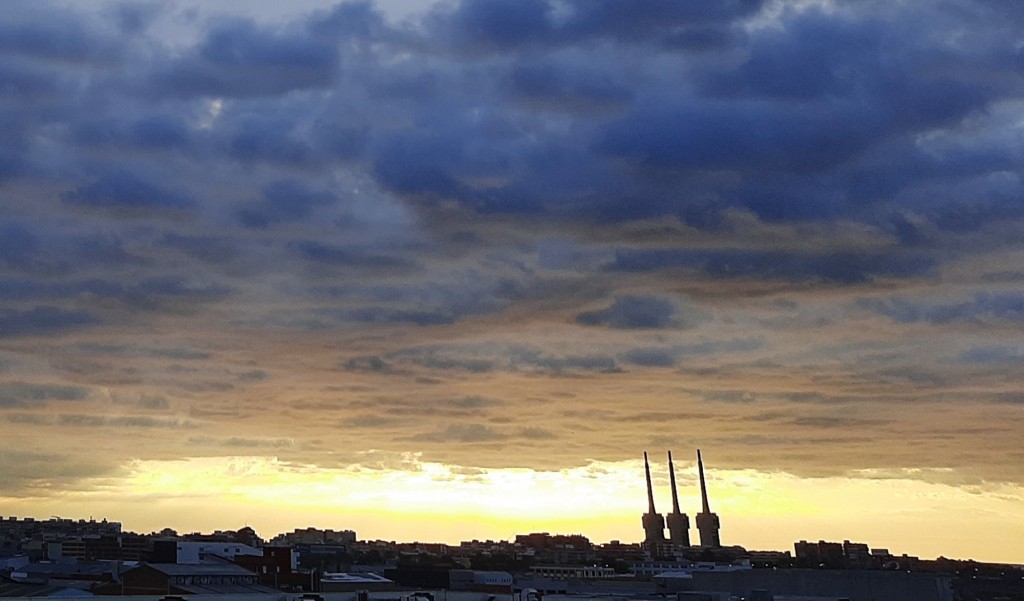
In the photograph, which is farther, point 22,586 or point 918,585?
point 918,585

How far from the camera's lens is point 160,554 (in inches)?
6905

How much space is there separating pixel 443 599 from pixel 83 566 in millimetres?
121986

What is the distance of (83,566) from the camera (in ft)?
655

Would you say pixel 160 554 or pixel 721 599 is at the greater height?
pixel 160 554

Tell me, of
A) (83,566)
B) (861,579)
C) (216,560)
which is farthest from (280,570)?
(861,579)

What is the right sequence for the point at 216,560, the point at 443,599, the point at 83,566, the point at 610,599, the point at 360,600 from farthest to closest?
the point at 83,566
the point at 216,560
the point at 610,599
the point at 443,599
the point at 360,600

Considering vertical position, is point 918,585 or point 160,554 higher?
point 160,554

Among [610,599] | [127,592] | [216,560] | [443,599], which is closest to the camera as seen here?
[443,599]

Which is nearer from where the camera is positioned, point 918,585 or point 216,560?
point 216,560

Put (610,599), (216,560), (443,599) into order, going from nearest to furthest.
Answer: (443,599), (610,599), (216,560)

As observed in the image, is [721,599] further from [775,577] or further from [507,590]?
[775,577]

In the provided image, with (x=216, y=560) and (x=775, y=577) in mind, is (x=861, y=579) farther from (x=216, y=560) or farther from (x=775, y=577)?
(x=216, y=560)

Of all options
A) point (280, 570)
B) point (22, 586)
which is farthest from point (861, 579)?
point (22, 586)

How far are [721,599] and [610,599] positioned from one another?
41.3 feet
